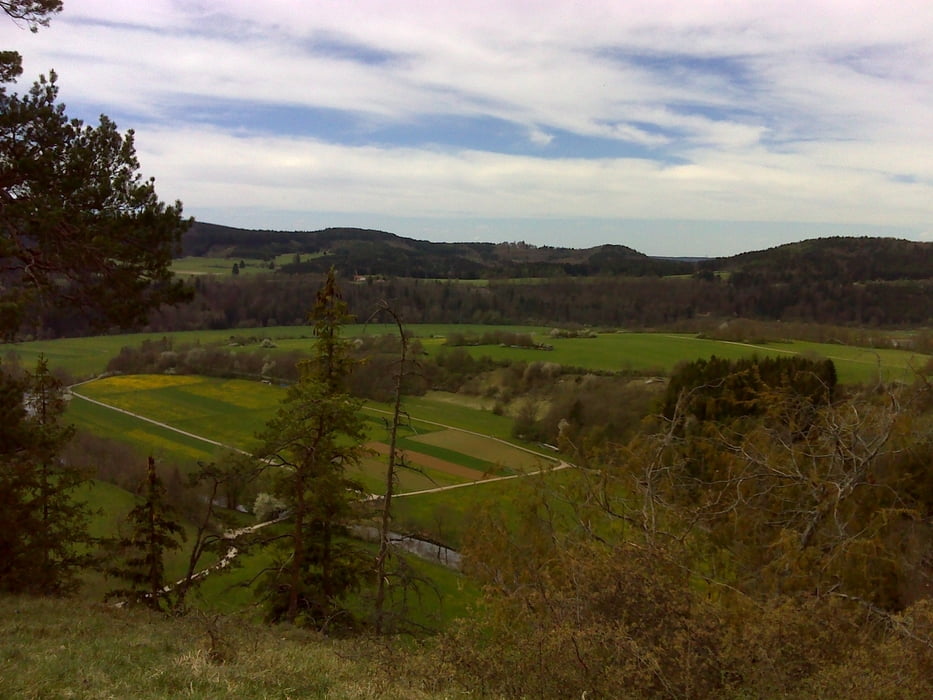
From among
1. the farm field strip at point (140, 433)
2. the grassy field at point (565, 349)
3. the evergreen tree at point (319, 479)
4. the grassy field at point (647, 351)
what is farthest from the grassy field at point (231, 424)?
the evergreen tree at point (319, 479)

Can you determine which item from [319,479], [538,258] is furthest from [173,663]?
[538,258]

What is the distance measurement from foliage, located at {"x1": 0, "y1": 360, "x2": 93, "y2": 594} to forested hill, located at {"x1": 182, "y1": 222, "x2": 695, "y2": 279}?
73.5 meters

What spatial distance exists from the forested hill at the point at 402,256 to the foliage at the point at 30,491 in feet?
241

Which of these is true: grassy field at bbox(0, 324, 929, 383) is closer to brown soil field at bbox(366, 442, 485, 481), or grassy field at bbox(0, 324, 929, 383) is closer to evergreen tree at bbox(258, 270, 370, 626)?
brown soil field at bbox(366, 442, 485, 481)

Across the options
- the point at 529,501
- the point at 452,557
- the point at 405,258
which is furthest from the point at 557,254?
the point at 529,501

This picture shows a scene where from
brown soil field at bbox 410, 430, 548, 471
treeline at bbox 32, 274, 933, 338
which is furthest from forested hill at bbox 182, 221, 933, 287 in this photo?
brown soil field at bbox 410, 430, 548, 471

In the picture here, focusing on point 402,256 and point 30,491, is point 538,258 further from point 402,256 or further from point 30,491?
point 30,491

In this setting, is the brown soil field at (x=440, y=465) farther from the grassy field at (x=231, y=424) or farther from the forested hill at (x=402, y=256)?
the forested hill at (x=402, y=256)

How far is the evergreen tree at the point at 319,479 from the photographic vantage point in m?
11.6

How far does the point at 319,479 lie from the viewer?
11.5 meters

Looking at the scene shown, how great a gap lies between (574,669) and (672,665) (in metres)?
0.86

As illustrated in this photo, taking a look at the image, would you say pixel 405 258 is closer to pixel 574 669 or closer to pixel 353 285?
pixel 353 285

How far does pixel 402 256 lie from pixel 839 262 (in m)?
60.9

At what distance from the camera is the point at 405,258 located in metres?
103
